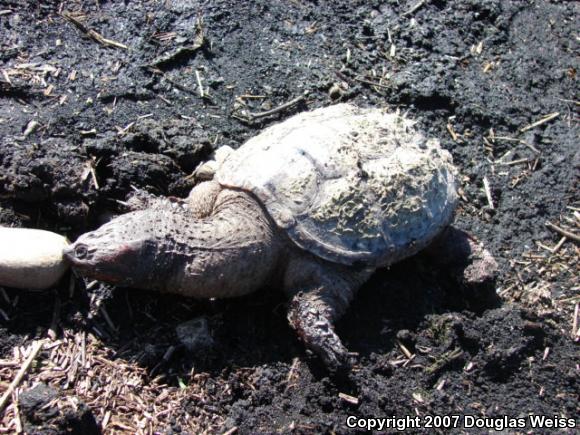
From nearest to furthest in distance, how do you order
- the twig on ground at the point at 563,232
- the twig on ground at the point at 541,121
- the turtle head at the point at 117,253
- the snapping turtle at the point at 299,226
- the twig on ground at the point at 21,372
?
1. the twig on ground at the point at 21,372
2. the turtle head at the point at 117,253
3. the snapping turtle at the point at 299,226
4. the twig on ground at the point at 563,232
5. the twig on ground at the point at 541,121

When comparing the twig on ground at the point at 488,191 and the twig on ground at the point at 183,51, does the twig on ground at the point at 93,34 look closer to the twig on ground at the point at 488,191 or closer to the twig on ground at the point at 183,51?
the twig on ground at the point at 183,51

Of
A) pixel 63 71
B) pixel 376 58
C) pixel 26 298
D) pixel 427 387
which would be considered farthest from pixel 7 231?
pixel 376 58

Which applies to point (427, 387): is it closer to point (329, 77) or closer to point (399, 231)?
point (399, 231)

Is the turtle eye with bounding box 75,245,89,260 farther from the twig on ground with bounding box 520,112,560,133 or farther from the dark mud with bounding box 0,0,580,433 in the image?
the twig on ground with bounding box 520,112,560,133

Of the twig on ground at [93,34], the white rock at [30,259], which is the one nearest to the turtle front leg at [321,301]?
the white rock at [30,259]

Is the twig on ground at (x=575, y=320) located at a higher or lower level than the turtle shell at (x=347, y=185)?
lower

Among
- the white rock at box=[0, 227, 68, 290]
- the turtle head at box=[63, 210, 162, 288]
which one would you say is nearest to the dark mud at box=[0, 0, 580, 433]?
the white rock at box=[0, 227, 68, 290]
